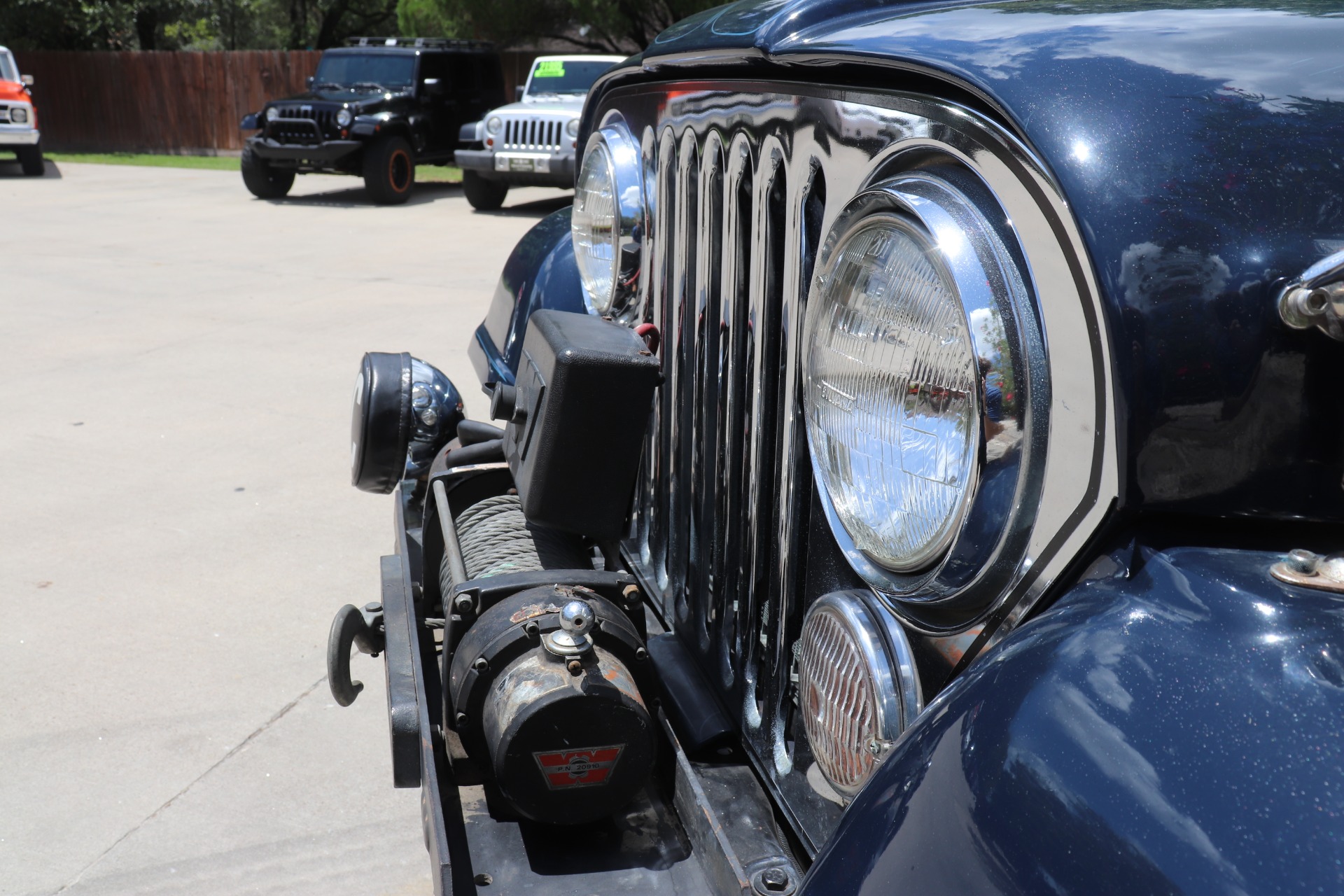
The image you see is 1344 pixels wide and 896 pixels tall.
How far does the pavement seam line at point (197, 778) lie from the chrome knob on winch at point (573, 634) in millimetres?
1369

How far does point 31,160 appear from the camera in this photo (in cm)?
1681

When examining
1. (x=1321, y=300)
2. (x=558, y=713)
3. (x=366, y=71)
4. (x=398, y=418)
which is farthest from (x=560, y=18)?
(x=1321, y=300)

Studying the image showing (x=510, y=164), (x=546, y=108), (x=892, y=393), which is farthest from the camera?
(x=546, y=108)

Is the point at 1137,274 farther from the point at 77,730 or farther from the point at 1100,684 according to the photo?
the point at 77,730

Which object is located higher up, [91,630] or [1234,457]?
[1234,457]

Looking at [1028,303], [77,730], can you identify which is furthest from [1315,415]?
[77,730]

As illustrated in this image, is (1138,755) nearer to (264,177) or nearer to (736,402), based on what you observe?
(736,402)

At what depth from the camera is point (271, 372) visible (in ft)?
19.9

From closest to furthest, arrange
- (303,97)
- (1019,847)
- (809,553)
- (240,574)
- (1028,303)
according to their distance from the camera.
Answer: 1. (1019,847)
2. (1028,303)
3. (809,553)
4. (240,574)
5. (303,97)

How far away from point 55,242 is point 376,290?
13.4 ft

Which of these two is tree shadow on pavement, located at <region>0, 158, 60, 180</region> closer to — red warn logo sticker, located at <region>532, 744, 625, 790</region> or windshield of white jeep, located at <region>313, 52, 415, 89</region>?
windshield of white jeep, located at <region>313, 52, 415, 89</region>

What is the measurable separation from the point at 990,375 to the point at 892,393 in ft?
0.53

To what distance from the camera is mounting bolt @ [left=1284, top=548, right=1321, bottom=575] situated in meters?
0.79

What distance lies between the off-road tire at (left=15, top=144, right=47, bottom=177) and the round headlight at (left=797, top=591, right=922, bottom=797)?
18.3 metres
